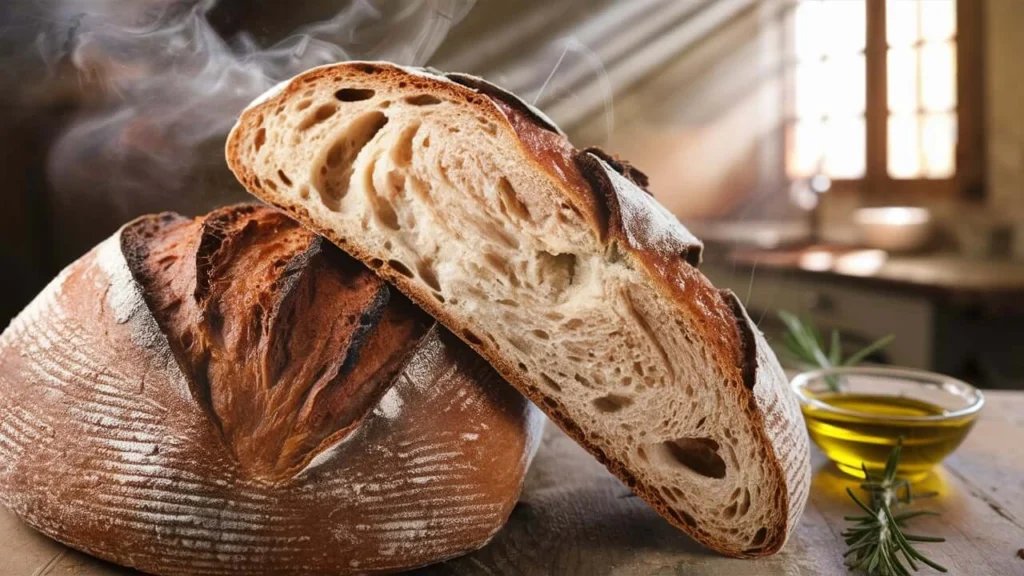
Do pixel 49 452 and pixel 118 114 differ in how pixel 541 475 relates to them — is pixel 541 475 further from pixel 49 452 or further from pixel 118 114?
pixel 118 114

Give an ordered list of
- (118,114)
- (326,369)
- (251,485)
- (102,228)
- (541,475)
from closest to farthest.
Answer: (251,485), (326,369), (541,475), (118,114), (102,228)

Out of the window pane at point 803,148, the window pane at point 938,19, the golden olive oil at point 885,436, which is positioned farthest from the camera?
the window pane at point 803,148

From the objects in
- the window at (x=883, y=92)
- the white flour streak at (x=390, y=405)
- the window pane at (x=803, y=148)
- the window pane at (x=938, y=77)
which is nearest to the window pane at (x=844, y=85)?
the window at (x=883, y=92)

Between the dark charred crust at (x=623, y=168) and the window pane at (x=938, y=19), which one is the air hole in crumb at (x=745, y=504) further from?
the window pane at (x=938, y=19)

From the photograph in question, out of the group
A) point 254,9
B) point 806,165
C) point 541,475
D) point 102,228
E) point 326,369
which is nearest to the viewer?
A: point 326,369

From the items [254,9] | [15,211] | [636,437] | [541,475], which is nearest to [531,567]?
[636,437]

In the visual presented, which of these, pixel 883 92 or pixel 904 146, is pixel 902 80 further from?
pixel 904 146

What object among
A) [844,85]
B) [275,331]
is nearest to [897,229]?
[844,85]
